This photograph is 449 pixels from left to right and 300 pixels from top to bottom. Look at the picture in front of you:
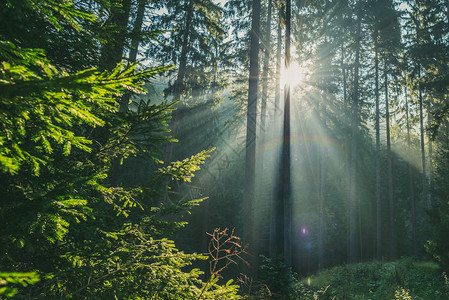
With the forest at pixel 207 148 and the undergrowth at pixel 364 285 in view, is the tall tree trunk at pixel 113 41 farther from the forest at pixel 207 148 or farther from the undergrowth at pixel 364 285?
the undergrowth at pixel 364 285

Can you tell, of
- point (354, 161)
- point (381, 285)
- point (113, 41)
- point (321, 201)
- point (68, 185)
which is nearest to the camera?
point (68, 185)

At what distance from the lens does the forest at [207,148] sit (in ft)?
6.15

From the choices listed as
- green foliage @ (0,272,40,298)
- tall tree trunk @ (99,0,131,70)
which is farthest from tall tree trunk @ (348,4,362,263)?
green foliage @ (0,272,40,298)

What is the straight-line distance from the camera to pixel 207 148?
16469 millimetres

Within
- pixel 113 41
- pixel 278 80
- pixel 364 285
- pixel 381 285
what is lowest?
pixel 364 285

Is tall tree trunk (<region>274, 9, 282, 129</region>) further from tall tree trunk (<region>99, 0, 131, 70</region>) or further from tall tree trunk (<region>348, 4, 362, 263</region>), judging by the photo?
tall tree trunk (<region>99, 0, 131, 70</region>)

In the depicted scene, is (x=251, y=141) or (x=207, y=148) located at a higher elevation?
Answer: (x=207, y=148)

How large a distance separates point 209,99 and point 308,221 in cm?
1572

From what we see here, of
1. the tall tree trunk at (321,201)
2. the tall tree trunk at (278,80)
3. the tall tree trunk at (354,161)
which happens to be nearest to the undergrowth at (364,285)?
the tall tree trunk at (354,161)

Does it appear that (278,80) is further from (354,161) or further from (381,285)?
(381,285)

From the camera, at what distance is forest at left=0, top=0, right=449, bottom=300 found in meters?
1.87

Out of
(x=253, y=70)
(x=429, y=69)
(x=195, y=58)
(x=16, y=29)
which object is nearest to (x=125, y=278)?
(x=16, y=29)

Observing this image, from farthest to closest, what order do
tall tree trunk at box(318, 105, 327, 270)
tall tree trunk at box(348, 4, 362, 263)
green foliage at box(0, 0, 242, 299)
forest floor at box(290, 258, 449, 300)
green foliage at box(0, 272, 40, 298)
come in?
tall tree trunk at box(318, 105, 327, 270)
tall tree trunk at box(348, 4, 362, 263)
forest floor at box(290, 258, 449, 300)
green foliage at box(0, 0, 242, 299)
green foliage at box(0, 272, 40, 298)

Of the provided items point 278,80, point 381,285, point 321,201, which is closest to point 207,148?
point 278,80
